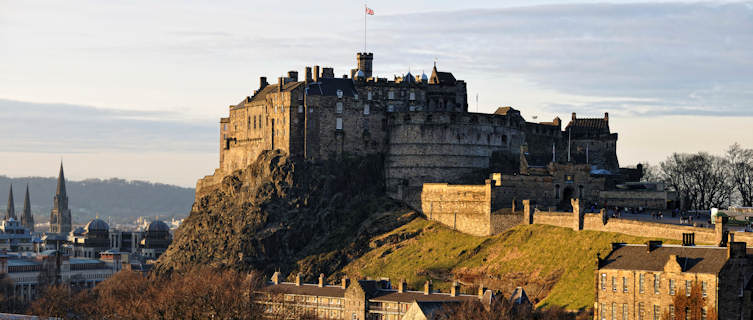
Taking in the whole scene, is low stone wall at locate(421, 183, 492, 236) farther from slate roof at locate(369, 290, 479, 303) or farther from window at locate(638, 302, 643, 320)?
window at locate(638, 302, 643, 320)

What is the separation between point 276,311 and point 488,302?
84.2ft

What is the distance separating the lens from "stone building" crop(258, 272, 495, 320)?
158 m

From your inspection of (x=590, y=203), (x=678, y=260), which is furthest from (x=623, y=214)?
(x=678, y=260)

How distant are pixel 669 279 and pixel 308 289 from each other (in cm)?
6106

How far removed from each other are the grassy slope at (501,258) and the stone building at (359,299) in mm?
4770

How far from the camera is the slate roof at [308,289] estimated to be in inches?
6703

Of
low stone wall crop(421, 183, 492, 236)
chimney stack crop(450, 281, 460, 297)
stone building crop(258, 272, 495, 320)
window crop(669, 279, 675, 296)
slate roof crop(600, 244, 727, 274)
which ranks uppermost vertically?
low stone wall crop(421, 183, 492, 236)

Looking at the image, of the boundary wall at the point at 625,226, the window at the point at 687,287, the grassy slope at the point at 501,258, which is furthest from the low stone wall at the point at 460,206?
the window at the point at 687,287

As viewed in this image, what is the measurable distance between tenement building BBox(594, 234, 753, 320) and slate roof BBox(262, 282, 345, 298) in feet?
139

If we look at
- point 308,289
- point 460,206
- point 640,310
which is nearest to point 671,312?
point 640,310

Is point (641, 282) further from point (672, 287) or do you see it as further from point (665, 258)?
point (672, 287)

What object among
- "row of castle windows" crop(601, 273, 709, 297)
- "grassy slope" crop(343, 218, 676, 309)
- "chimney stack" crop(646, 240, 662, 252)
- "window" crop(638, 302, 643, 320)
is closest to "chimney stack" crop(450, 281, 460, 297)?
"grassy slope" crop(343, 218, 676, 309)

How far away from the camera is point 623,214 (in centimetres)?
16900

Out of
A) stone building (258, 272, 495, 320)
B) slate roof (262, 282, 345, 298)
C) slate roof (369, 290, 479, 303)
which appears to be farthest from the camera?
slate roof (262, 282, 345, 298)
